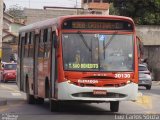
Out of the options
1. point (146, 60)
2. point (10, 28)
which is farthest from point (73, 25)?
point (10, 28)

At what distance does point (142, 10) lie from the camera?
7038 cm

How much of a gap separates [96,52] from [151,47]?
39.4 m

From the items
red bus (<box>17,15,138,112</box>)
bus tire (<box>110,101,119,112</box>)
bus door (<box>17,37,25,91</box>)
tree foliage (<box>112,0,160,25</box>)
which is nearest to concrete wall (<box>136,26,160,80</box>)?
tree foliage (<box>112,0,160,25</box>)

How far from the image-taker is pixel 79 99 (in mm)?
19578

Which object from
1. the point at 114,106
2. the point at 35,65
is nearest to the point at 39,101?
the point at 35,65

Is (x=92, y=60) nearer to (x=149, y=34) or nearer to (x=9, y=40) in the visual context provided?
(x=149, y=34)

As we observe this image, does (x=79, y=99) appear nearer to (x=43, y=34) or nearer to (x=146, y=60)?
(x=43, y=34)

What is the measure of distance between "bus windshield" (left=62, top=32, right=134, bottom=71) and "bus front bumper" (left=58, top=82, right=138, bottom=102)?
0.59 metres

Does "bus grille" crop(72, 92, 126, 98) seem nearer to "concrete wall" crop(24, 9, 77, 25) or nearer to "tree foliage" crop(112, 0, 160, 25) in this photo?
"tree foliage" crop(112, 0, 160, 25)

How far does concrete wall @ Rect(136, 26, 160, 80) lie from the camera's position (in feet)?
190

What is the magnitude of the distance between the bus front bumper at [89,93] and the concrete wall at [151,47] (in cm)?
3800

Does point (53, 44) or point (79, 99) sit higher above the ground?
point (53, 44)

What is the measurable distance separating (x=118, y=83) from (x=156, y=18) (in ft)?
170

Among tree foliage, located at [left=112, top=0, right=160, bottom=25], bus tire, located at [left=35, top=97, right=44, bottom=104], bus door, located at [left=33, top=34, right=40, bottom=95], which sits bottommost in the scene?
bus tire, located at [left=35, top=97, right=44, bottom=104]
